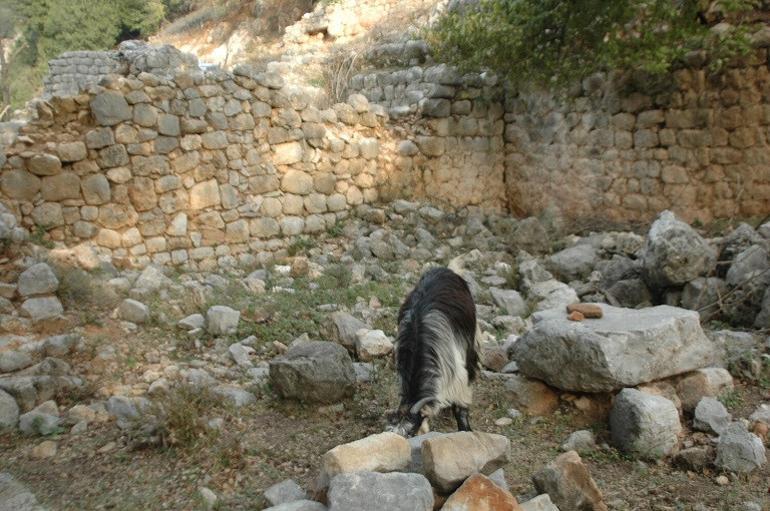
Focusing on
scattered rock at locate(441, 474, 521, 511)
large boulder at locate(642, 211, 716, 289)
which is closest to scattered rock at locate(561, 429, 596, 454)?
scattered rock at locate(441, 474, 521, 511)

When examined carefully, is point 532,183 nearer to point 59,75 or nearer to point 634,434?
point 634,434

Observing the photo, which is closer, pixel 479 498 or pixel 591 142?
pixel 479 498

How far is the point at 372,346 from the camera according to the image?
16.5ft

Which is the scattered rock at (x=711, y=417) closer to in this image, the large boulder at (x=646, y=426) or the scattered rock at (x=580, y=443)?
the large boulder at (x=646, y=426)

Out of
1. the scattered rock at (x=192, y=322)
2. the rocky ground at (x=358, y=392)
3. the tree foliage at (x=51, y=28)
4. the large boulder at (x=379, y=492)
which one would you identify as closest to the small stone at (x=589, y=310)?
the rocky ground at (x=358, y=392)

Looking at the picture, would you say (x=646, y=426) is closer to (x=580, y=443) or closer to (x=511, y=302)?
(x=580, y=443)

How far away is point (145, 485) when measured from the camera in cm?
332

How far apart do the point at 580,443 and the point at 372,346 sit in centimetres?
181

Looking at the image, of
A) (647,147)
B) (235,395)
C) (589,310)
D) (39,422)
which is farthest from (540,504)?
(647,147)

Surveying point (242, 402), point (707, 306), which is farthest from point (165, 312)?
point (707, 306)

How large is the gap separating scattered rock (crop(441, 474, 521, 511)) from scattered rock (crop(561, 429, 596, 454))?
3.84 feet

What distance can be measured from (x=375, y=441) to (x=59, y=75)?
12546mm

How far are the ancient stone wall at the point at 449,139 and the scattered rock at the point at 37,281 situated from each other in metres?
4.98

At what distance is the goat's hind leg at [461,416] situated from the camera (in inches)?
151
